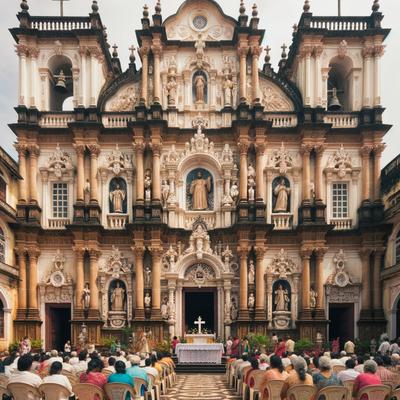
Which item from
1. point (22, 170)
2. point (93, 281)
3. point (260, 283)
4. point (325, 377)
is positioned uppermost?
point (22, 170)

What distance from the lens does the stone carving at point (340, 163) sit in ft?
97.2

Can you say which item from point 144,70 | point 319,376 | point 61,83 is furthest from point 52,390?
point 144,70

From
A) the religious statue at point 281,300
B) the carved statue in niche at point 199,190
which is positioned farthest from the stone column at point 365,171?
the carved statue in niche at point 199,190

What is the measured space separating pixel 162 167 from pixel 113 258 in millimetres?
5667

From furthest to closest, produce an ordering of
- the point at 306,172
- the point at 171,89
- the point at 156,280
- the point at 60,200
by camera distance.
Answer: the point at 171,89
the point at 60,200
the point at 306,172
the point at 156,280

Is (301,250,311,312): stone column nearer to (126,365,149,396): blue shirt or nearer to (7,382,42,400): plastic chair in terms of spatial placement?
(126,365,149,396): blue shirt

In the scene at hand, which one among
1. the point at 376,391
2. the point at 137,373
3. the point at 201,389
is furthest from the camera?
the point at 201,389

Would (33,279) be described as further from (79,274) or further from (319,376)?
(319,376)

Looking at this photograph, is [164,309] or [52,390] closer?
[52,390]

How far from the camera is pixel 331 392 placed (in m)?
9.86

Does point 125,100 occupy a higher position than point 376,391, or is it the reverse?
point 125,100

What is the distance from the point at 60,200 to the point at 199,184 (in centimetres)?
783

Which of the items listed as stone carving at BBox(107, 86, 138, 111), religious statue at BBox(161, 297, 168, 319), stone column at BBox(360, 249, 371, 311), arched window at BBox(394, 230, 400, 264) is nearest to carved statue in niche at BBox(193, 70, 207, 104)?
stone carving at BBox(107, 86, 138, 111)

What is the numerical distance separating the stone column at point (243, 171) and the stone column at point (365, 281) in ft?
23.1
